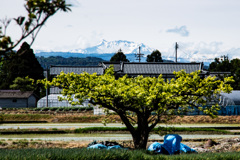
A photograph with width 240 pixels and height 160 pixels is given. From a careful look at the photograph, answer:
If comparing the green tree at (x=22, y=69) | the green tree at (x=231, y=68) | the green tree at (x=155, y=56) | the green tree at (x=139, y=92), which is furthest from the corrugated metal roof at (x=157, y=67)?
the green tree at (x=155, y=56)

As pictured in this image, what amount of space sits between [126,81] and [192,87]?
354 cm

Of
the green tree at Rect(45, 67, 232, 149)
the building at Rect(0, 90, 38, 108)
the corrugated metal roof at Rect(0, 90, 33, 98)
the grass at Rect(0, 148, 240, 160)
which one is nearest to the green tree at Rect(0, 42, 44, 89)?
the corrugated metal roof at Rect(0, 90, 33, 98)

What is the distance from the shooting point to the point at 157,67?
236ft

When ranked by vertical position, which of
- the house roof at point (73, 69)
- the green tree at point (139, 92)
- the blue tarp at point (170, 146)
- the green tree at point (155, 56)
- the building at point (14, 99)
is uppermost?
the green tree at point (155, 56)

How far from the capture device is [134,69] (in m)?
71.6

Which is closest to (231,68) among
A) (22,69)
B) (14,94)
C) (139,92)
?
(22,69)

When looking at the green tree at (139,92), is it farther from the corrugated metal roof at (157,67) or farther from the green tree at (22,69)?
the green tree at (22,69)

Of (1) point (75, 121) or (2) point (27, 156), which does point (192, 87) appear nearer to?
(2) point (27, 156)

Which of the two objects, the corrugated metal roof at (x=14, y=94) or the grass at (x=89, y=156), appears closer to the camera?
the grass at (x=89, y=156)

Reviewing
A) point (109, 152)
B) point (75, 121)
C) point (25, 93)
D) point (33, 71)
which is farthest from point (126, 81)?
point (33, 71)

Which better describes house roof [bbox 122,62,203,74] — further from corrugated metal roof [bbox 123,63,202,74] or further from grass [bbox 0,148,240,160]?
grass [bbox 0,148,240,160]

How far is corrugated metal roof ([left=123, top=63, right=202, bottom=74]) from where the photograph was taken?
71.3 metres

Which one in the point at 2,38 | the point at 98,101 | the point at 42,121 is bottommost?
the point at 42,121

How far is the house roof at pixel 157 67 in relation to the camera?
234 feet
